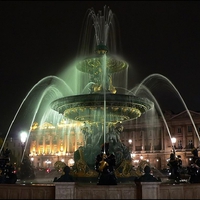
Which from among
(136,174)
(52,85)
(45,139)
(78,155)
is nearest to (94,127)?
(78,155)

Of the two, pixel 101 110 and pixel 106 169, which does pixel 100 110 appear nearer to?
pixel 101 110

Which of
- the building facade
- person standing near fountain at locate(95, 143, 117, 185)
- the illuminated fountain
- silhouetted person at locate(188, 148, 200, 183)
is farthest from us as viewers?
the building facade

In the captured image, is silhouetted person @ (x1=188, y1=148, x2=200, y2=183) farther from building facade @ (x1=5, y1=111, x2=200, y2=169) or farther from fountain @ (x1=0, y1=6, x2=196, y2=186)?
building facade @ (x1=5, y1=111, x2=200, y2=169)

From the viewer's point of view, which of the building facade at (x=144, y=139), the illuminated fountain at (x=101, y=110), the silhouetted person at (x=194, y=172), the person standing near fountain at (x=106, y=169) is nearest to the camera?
the person standing near fountain at (x=106, y=169)

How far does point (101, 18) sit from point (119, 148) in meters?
8.91

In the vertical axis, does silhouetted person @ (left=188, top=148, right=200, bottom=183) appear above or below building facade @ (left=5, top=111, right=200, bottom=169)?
below

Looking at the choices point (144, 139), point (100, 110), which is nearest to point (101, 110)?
point (100, 110)

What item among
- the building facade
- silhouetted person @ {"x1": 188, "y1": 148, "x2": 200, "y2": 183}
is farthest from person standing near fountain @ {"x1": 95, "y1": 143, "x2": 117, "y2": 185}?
the building facade

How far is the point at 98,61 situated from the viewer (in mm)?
18688

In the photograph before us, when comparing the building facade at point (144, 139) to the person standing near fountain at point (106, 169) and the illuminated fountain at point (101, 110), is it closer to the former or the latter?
the illuminated fountain at point (101, 110)

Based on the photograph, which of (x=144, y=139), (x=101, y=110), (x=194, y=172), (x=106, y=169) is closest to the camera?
(x=106, y=169)

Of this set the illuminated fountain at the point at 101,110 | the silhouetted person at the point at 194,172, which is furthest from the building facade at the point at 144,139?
the silhouetted person at the point at 194,172

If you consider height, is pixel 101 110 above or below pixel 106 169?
above

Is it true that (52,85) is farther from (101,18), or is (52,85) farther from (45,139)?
(45,139)
